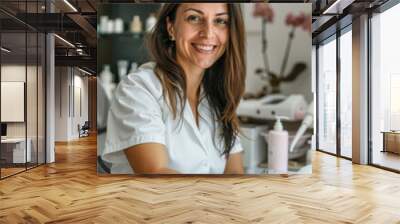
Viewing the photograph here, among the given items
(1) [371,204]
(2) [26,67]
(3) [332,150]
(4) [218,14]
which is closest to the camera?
(1) [371,204]

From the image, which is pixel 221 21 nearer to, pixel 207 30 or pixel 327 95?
pixel 207 30

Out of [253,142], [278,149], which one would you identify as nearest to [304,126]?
[278,149]

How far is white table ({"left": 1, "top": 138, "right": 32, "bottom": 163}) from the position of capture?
5.80 metres

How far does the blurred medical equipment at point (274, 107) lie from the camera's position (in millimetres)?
5363

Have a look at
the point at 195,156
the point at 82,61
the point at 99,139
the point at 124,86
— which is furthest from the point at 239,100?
the point at 82,61

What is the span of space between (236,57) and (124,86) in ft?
5.06

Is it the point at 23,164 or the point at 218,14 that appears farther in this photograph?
the point at 23,164

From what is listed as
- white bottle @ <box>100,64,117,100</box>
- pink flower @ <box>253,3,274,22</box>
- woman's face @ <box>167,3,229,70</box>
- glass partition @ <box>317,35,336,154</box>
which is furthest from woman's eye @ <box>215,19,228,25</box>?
glass partition @ <box>317,35,336,154</box>

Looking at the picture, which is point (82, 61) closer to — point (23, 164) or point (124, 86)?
point (23, 164)

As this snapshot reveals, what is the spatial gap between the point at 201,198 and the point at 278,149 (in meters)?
1.52

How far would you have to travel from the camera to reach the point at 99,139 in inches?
210

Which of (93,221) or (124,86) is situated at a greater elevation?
(124,86)

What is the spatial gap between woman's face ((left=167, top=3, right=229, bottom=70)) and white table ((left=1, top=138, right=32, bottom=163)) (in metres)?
2.80

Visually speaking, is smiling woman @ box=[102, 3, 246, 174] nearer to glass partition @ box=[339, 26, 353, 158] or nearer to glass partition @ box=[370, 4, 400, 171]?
glass partition @ box=[370, 4, 400, 171]
